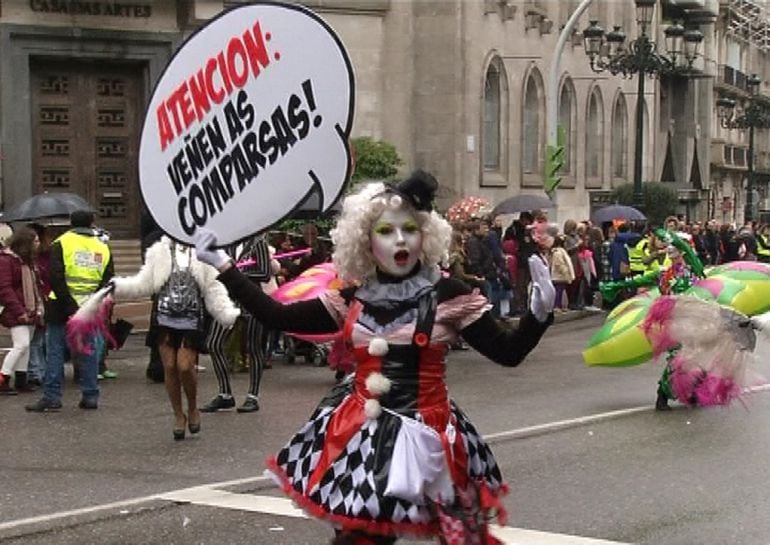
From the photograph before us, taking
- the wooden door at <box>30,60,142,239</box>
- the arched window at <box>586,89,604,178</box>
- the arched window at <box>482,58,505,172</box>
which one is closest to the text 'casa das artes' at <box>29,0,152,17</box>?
the wooden door at <box>30,60,142,239</box>

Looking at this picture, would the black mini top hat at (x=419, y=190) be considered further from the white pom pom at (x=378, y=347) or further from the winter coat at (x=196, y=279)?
the winter coat at (x=196, y=279)

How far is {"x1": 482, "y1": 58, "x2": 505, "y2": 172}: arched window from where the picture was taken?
1313 inches

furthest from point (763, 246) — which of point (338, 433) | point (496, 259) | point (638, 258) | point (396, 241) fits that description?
point (338, 433)

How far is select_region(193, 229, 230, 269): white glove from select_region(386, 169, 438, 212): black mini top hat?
0.70m

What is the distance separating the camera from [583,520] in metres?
7.19

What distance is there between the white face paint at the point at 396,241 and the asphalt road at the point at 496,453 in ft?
7.37

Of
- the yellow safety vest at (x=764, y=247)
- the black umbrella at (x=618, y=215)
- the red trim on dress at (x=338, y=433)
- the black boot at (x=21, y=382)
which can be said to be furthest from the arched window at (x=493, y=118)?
the red trim on dress at (x=338, y=433)

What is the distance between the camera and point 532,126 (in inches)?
1412

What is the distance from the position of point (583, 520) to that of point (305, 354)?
29.2ft

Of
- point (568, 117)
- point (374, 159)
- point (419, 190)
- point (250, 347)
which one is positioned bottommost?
point (250, 347)

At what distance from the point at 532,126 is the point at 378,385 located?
31578 mm

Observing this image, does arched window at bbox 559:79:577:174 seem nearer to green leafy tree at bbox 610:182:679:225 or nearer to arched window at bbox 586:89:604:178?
arched window at bbox 586:89:604:178

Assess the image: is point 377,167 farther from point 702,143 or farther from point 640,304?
point 702,143

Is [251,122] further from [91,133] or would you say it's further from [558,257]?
[91,133]
